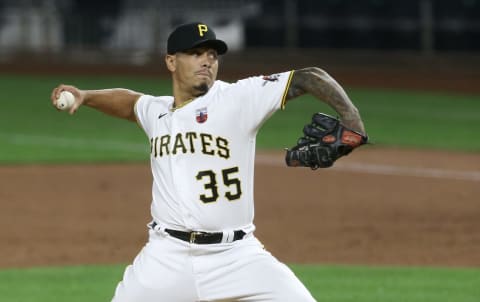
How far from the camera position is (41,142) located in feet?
58.8

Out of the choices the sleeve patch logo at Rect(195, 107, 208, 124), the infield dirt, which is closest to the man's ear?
the sleeve patch logo at Rect(195, 107, 208, 124)

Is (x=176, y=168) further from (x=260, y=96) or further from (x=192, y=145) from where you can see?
(x=260, y=96)

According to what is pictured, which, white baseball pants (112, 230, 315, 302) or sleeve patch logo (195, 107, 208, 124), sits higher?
sleeve patch logo (195, 107, 208, 124)

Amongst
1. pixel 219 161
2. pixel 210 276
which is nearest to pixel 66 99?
pixel 219 161

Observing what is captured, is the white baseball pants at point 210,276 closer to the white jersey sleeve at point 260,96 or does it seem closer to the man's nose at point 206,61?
the white jersey sleeve at point 260,96

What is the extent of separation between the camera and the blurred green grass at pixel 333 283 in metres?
8.56

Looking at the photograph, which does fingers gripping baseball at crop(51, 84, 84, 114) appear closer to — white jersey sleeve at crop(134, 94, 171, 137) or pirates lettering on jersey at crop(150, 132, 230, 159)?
white jersey sleeve at crop(134, 94, 171, 137)

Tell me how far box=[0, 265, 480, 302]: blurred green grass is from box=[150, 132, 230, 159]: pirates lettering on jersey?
2.83 metres

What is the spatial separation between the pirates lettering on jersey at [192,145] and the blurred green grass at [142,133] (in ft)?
33.9

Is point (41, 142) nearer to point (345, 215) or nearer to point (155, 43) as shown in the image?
point (345, 215)

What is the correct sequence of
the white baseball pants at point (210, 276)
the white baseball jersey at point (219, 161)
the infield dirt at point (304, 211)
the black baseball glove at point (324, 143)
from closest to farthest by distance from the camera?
the black baseball glove at point (324, 143)
the white baseball pants at point (210, 276)
the white baseball jersey at point (219, 161)
the infield dirt at point (304, 211)

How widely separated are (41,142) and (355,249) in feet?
27.3

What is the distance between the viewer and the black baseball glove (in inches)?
210

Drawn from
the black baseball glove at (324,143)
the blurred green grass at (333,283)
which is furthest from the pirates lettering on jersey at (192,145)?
the blurred green grass at (333,283)
